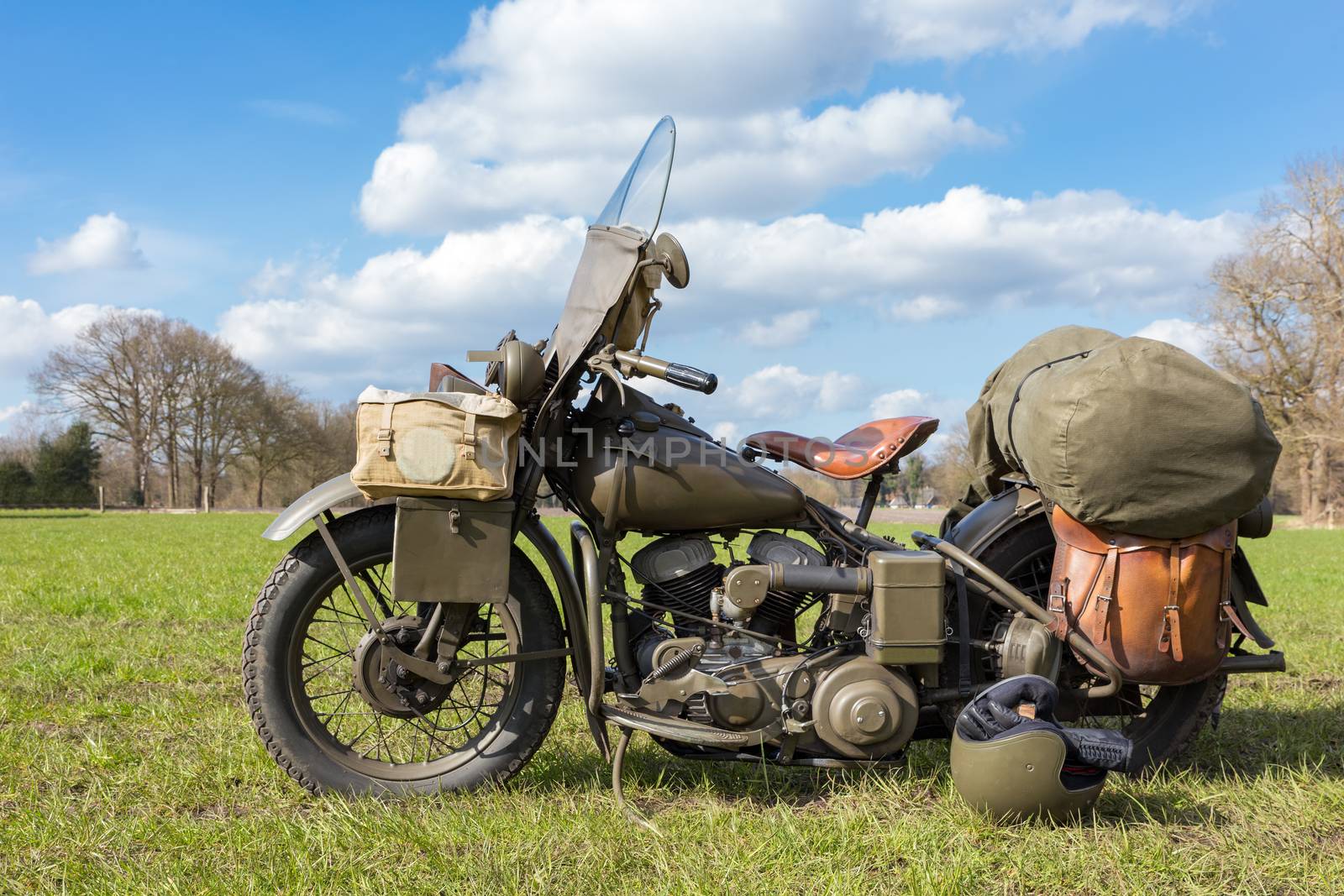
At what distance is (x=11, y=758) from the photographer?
3789 mm

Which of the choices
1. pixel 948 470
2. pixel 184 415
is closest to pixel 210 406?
pixel 184 415

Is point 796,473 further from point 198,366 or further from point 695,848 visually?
point 198,366

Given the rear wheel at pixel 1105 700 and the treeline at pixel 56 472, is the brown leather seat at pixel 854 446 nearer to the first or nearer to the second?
the rear wheel at pixel 1105 700

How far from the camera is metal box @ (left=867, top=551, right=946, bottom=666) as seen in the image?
3.21 metres

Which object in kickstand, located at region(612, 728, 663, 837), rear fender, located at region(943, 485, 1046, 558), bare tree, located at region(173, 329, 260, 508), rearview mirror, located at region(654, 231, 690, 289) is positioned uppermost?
bare tree, located at region(173, 329, 260, 508)

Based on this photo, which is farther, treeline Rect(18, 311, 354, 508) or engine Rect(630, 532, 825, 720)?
treeline Rect(18, 311, 354, 508)

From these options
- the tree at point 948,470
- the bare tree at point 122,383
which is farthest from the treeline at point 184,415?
the tree at point 948,470

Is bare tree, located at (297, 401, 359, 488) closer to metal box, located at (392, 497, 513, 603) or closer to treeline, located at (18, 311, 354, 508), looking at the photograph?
treeline, located at (18, 311, 354, 508)

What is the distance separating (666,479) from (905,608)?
0.90 meters

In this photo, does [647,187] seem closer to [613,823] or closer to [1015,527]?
[1015,527]

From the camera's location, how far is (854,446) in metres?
3.36

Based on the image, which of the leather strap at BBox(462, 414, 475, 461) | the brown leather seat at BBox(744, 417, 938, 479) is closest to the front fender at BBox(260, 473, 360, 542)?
the leather strap at BBox(462, 414, 475, 461)

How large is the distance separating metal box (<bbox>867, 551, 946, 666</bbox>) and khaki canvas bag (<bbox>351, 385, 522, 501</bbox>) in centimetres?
131

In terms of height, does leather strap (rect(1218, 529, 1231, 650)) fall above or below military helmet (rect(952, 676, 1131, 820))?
above
